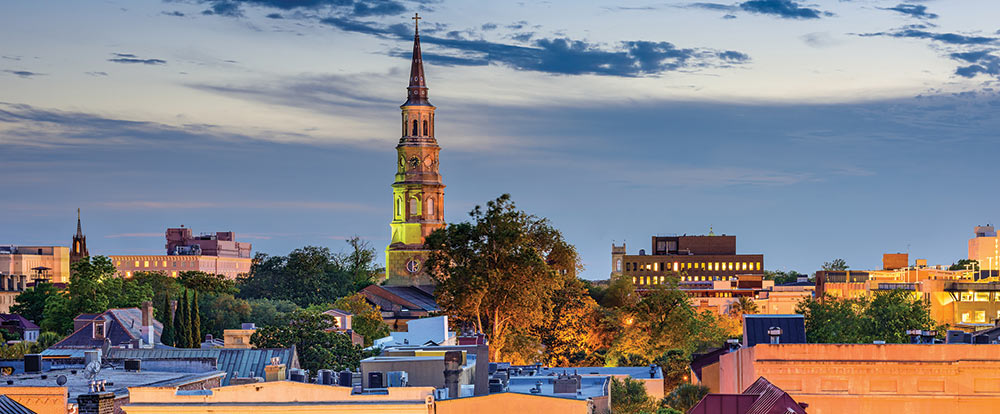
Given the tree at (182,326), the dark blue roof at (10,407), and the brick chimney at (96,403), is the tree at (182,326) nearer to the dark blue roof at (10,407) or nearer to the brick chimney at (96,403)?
the brick chimney at (96,403)

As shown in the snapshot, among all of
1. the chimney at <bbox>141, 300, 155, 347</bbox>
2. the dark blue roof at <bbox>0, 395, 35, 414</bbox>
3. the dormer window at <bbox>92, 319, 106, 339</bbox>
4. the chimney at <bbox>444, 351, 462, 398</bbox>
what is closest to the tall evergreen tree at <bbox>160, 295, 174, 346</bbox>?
the chimney at <bbox>141, 300, 155, 347</bbox>

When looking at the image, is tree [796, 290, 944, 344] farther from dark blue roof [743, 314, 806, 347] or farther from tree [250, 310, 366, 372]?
dark blue roof [743, 314, 806, 347]

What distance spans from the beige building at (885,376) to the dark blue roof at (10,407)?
26.7m

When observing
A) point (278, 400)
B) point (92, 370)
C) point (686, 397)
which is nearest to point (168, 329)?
point (686, 397)

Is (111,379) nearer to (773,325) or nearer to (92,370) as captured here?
(92,370)

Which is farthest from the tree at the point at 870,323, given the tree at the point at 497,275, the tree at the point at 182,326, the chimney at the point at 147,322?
the chimney at the point at 147,322

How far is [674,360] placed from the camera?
98.6m

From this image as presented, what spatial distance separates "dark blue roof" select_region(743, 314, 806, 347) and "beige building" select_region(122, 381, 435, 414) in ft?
75.3

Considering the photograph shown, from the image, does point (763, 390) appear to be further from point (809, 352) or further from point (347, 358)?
point (347, 358)

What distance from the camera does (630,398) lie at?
69.4 m

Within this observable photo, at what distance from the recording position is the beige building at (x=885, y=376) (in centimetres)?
5719

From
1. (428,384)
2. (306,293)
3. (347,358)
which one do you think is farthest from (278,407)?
(306,293)

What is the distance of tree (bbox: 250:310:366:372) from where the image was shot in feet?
281

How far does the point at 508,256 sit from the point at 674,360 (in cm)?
1312
